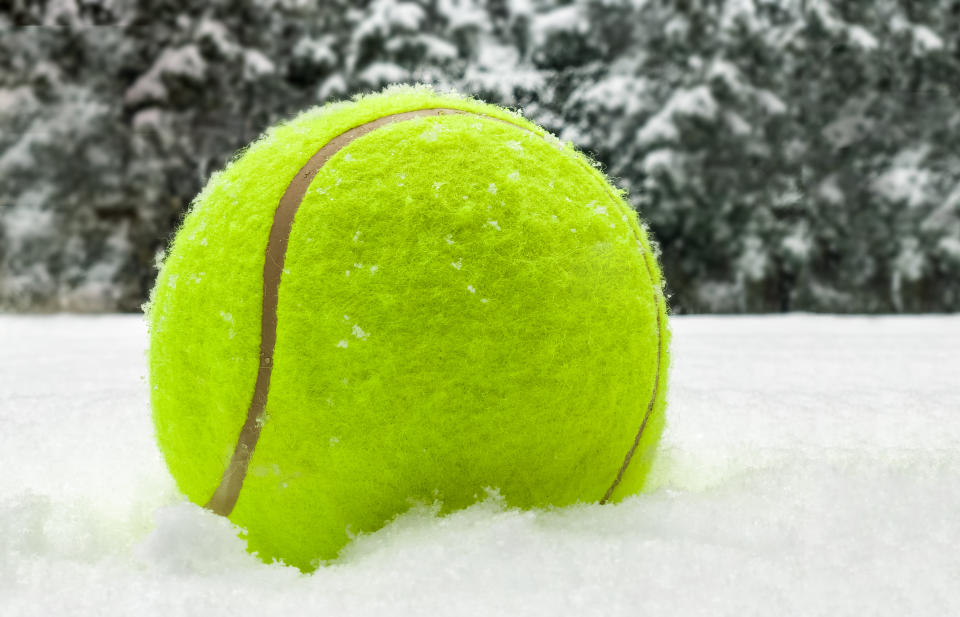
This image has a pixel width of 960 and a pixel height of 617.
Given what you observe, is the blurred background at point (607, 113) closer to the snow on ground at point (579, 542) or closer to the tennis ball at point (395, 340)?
the snow on ground at point (579, 542)

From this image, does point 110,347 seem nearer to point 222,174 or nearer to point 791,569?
point 222,174

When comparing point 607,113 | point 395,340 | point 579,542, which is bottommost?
point 579,542

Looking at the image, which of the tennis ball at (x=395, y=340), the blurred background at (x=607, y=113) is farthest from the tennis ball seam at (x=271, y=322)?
the blurred background at (x=607, y=113)

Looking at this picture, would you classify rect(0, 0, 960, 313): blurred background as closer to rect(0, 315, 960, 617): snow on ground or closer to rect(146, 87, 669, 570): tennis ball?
rect(0, 315, 960, 617): snow on ground

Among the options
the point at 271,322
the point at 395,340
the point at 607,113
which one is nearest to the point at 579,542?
the point at 395,340

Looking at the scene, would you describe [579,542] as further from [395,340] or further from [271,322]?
[271,322]

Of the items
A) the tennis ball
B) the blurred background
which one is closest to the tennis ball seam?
the tennis ball
